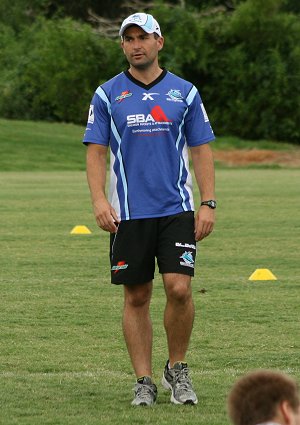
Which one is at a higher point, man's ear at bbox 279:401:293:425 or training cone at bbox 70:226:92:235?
man's ear at bbox 279:401:293:425

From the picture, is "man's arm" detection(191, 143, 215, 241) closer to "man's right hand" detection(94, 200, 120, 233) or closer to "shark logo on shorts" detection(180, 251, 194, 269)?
"shark logo on shorts" detection(180, 251, 194, 269)

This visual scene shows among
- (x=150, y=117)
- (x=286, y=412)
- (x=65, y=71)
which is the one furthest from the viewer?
(x=65, y=71)

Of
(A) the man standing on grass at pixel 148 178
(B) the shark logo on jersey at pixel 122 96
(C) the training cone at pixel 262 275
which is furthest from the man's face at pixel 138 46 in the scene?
(C) the training cone at pixel 262 275

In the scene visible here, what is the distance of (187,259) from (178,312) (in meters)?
0.30

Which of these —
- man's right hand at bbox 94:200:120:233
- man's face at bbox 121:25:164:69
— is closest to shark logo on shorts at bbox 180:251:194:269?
man's right hand at bbox 94:200:120:233

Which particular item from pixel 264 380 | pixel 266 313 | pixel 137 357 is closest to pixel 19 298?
pixel 266 313

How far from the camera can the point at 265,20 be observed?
55000 mm

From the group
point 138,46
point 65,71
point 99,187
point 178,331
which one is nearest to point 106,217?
point 99,187

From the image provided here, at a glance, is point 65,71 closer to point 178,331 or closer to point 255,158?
point 255,158

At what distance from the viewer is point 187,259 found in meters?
6.66

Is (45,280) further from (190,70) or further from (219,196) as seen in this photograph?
(190,70)

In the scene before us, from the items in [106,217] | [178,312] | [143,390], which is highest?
[106,217]

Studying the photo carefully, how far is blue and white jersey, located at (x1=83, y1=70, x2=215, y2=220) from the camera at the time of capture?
6.52 metres

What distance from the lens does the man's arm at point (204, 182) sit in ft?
22.3
